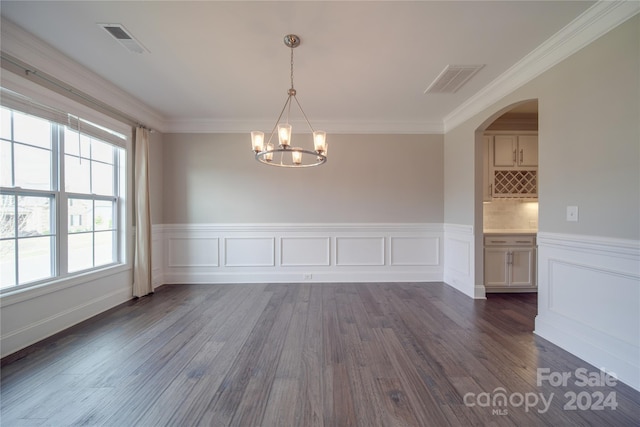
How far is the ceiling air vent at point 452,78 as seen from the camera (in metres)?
2.68

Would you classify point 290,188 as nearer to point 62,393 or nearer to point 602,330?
point 62,393

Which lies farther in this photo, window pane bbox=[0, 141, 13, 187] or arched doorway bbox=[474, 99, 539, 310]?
arched doorway bbox=[474, 99, 539, 310]

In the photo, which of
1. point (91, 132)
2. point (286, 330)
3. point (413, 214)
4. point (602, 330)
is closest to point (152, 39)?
point (91, 132)

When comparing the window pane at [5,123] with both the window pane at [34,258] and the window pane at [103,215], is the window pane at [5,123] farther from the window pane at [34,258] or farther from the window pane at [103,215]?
the window pane at [103,215]

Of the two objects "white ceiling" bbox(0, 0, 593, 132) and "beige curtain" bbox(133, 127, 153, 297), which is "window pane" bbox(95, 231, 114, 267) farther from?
"white ceiling" bbox(0, 0, 593, 132)

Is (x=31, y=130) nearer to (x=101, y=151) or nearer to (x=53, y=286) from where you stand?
(x=101, y=151)

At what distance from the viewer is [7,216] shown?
2.20m

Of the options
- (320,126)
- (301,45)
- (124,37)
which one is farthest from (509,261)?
(124,37)

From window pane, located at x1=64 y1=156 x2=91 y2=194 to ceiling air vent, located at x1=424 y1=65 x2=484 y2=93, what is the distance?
4.44 m

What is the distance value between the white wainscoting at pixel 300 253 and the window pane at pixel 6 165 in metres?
2.11

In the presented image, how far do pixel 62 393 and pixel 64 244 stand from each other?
1.68 meters

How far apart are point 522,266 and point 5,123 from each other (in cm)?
635

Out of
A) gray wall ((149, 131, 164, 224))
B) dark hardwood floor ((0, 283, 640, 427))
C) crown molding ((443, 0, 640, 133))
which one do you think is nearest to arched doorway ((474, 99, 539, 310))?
crown molding ((443, 0, 640, 133))

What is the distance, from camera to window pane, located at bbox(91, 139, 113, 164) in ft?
10.1
